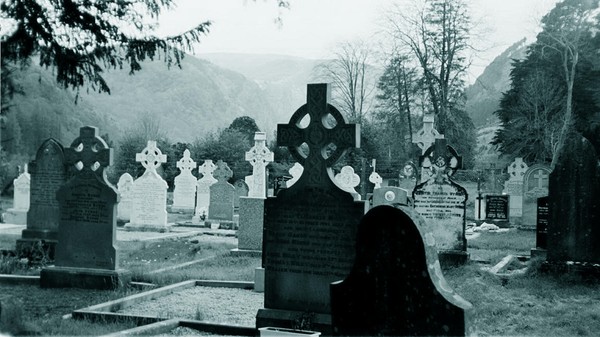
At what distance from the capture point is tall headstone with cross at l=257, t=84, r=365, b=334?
6164mm

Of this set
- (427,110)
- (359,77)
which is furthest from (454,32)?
(359,77)

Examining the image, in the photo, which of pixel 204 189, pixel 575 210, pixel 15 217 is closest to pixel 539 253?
pixel 575 210

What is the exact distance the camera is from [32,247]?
11555 millimetres

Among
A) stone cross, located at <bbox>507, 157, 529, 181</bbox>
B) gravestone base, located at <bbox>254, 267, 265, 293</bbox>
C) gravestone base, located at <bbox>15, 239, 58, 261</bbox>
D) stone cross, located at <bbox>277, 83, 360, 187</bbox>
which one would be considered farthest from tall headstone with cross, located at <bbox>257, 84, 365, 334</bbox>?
stone cross, located at <bbox>507, 157, 529, 181</bbox>

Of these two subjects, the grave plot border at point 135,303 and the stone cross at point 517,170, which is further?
the stone cross at point 517,170

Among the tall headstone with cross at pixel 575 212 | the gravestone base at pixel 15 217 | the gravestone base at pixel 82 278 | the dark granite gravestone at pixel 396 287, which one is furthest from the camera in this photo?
the gravestone base at pixel 15 217

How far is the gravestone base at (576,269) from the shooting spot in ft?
32.3

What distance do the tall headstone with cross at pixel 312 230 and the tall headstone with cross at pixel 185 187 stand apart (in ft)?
71.5

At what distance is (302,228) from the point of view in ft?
21.0

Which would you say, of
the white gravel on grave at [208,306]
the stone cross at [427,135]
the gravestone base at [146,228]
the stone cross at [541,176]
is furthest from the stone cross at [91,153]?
the stone cross at [541,176]

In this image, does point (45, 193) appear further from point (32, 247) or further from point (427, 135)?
point (427, 135)

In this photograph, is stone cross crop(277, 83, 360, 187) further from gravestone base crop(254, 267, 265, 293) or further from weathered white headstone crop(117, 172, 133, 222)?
weathered white headstone crop(117, 172, 133, 222)

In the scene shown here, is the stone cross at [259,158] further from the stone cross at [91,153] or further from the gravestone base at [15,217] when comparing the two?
the stone cross at [91,153]

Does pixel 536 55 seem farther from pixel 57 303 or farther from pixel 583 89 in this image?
pixel 57 303
